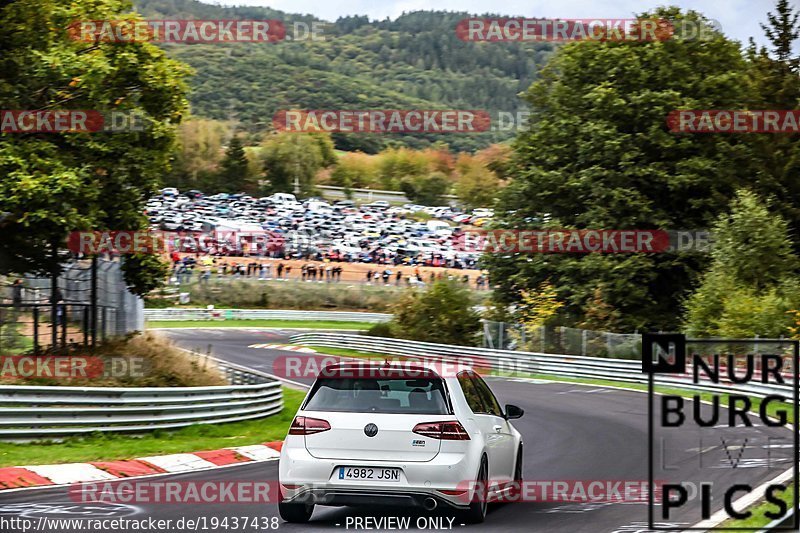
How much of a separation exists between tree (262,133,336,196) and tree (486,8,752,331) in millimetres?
100660

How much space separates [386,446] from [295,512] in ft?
4.04

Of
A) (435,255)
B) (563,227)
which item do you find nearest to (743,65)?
(563,227)

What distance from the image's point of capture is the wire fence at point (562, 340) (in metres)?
37.1

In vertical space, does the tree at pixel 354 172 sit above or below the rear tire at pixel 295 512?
above

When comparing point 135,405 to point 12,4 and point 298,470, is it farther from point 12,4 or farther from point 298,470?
point 298,470

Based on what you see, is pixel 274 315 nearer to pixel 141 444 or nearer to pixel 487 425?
pixel 141 444

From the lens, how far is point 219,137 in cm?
15425

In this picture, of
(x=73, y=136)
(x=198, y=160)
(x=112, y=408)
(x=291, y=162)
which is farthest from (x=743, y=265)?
(x=291, y=162)

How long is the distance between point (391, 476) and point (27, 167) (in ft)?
42.3

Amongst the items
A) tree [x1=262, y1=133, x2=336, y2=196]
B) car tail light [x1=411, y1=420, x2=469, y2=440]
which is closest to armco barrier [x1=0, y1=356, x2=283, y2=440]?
car tail light [x1=411, y1=420, x2=469, y2=440]

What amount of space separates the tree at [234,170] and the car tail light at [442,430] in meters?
133

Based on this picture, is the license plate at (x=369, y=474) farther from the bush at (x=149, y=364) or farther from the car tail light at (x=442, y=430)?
the bush at (x=149, y=364)

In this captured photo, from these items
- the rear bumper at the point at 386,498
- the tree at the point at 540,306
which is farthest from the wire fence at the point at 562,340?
the rear bumper at the point at 386,498

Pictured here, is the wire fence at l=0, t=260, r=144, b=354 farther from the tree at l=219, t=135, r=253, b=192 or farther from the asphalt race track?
the tree at l=219, t=135, r=253, b=192
